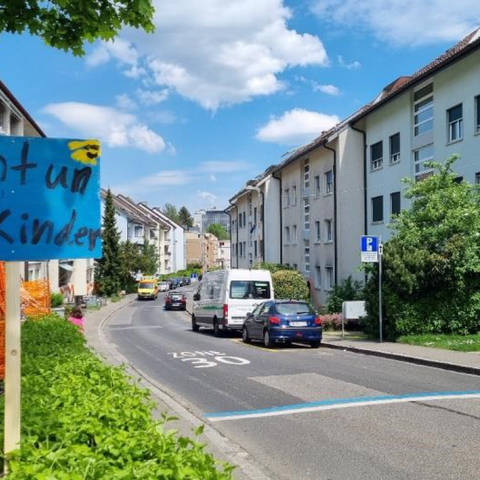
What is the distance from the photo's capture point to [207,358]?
55.6 feet

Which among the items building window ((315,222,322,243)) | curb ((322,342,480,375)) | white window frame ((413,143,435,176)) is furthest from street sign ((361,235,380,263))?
building window ((315,222,322,243))

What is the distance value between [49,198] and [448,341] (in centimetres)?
1542

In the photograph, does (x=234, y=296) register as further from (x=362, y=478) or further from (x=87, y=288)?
(x=87, y=288)

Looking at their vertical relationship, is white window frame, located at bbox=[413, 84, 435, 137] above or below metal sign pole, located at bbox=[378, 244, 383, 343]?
above

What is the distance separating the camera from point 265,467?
626cm

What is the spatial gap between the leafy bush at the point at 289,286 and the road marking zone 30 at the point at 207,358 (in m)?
16.8

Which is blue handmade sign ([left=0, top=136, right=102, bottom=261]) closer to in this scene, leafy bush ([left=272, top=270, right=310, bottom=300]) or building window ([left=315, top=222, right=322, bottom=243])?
leafy bush ([left=272, top=270, right=310, bottom=300])

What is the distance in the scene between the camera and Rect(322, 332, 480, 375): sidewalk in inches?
519

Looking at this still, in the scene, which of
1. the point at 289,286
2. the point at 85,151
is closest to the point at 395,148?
the point at 289,286

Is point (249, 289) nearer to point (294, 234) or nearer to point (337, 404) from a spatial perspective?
point (337, 404)

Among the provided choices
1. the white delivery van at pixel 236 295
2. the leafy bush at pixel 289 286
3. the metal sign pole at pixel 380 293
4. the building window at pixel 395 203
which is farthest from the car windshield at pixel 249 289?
the leafy bush at pixel 289 286

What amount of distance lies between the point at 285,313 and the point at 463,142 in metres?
9.75

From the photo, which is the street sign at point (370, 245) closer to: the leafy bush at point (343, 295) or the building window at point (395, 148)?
the leafy bush at point (343, 295)

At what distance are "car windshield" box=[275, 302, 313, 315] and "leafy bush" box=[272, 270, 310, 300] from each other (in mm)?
15420
